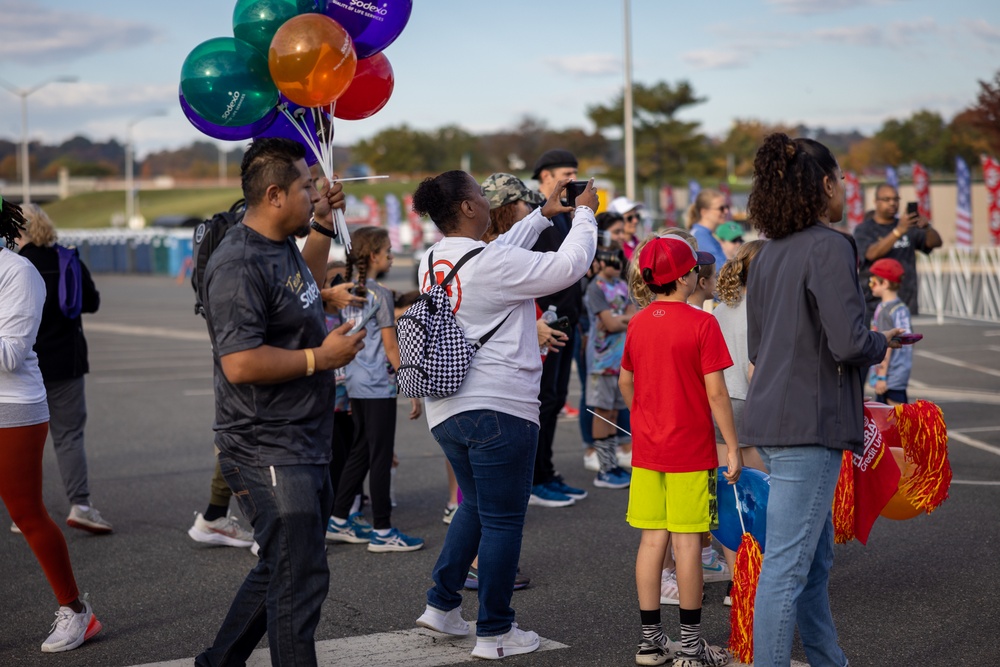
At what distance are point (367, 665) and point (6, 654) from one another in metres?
1.63

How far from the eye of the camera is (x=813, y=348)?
11.2ft

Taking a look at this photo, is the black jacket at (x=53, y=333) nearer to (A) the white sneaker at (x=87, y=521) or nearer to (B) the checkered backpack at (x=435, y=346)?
(A) the white sneaker at (x=87, y=521)

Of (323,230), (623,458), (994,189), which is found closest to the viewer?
(323,230)

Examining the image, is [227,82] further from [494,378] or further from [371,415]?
[371,415]

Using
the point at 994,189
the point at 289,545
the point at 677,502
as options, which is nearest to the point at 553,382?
the point at 677,502

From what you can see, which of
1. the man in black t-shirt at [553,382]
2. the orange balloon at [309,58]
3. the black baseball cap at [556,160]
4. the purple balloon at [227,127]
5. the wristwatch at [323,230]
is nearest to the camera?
the orange balloon at [309,58]

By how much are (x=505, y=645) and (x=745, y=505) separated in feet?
3.82

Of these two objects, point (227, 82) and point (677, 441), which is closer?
point (227, 82)

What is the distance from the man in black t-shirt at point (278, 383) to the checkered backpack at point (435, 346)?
65cm

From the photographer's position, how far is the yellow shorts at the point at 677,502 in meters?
4.29

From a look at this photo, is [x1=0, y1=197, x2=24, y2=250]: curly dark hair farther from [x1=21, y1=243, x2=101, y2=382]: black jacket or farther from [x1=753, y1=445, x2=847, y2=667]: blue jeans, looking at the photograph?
[x1=753, y1=445, x2=847, y2=667]: blue jeans

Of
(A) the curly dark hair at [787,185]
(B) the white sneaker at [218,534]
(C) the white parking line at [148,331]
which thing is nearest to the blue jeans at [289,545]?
(A) the curly dark hair at [787,185]

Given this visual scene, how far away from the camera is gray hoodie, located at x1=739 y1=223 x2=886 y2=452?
3314 mm

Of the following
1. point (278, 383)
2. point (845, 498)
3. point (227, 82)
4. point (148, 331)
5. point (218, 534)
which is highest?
point (227, 82)
